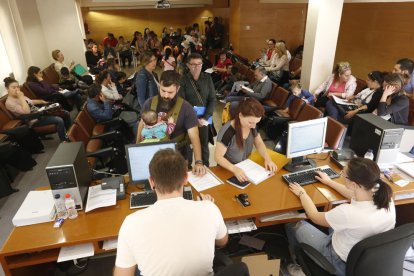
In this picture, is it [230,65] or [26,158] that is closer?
[26,158]

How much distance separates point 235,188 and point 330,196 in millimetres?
757

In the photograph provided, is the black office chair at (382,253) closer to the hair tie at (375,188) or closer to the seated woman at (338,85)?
the hair tie at (375,188)

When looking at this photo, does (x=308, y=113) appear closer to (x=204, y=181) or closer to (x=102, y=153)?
(x=204, y=181)

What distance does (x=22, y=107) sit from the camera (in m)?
4.62

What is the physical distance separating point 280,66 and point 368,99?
2.70 meters

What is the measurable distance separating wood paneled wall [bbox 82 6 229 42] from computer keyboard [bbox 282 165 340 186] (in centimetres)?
1212

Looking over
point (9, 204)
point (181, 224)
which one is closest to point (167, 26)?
point (9, 204)

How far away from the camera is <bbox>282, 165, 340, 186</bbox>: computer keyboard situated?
8.20ft

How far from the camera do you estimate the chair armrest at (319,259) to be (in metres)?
1.85

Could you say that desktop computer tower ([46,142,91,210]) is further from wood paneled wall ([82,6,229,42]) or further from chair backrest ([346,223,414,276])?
wood paneled wall ([82,6,229,42])

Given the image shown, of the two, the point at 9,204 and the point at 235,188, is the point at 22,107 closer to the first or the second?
the point at 9,204

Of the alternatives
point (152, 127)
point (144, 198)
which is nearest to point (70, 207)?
point (144, 198)

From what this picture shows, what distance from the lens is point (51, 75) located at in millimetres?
6891

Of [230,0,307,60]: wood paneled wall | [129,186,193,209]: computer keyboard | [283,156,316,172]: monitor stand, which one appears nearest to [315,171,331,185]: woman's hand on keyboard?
[283,156,316,172]: monitor stand
